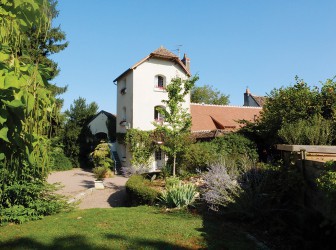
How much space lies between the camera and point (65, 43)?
1087 inches

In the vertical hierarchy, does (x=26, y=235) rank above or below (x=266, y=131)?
below

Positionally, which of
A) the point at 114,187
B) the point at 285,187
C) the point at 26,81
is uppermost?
the point at 26,81

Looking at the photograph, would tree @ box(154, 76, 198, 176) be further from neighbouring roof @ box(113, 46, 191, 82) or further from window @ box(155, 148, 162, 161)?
neighbouring roof @ box(113, 46, 191, 82)

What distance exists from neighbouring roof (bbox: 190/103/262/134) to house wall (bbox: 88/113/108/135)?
8.97 metres

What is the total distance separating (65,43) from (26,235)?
76.4ft

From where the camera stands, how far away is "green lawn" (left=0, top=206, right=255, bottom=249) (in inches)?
242

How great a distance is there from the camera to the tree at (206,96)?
5750cm

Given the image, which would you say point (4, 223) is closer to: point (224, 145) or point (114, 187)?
point (114, 187)

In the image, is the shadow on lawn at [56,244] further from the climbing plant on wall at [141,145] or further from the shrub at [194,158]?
the climbing plant on wall at [141,145]

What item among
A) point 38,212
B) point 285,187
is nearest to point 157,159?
point 38,212

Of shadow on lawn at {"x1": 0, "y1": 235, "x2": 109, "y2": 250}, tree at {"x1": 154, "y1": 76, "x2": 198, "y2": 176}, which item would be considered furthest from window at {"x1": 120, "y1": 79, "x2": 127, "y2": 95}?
shadow on lawn at {"x1": 0, "y1": 235, "x2": 109, "y2": 250}

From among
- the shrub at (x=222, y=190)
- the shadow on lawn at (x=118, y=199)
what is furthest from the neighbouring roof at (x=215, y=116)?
the shrub at (x=222, y=190)

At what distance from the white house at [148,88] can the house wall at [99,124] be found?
467 centimetres

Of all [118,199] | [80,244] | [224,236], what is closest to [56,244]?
[80,244]
